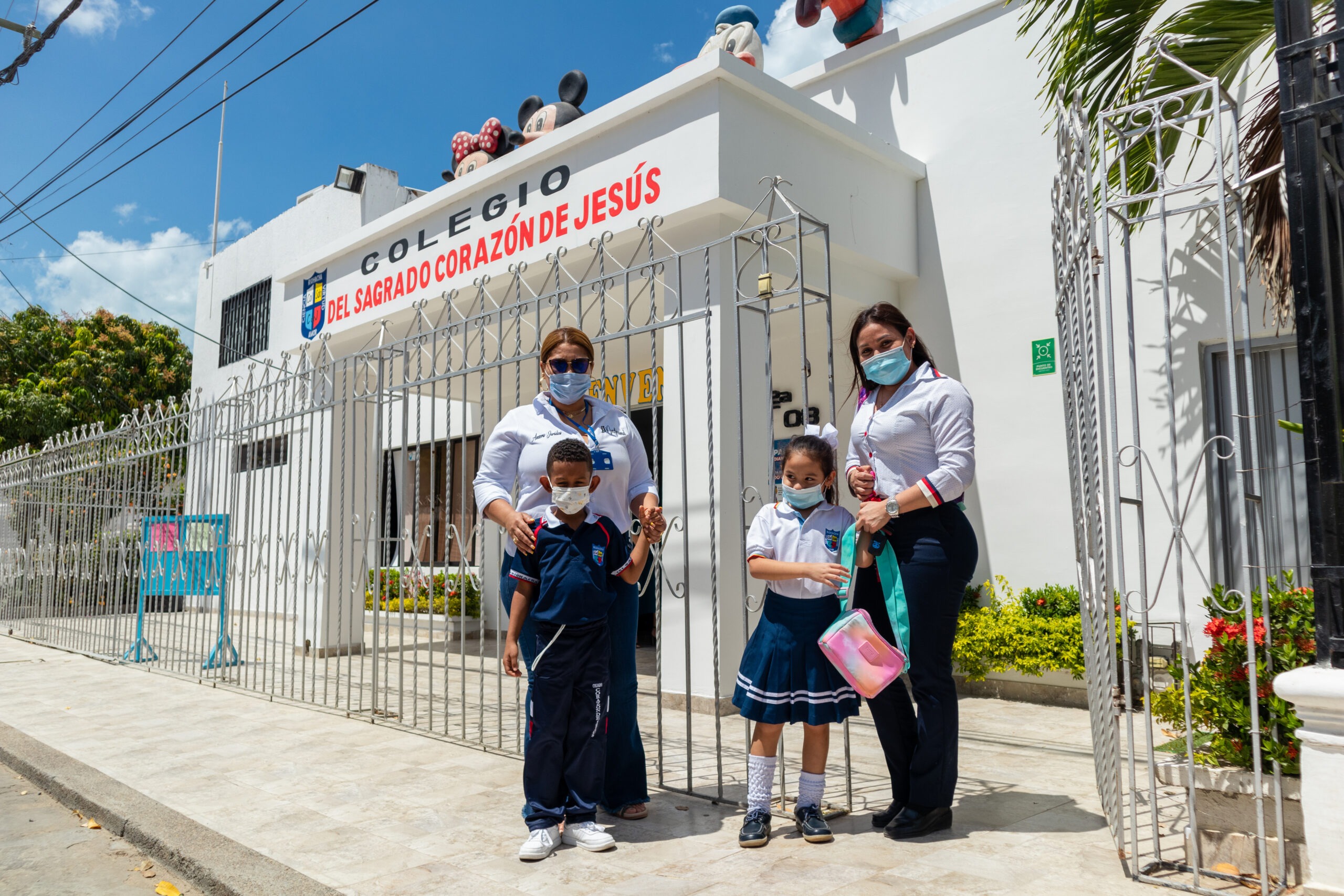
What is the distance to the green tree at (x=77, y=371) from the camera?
20281mm

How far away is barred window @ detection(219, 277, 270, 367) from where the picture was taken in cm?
1655

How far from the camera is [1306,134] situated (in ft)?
8.32

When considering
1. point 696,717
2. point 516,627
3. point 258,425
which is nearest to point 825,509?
point 516,627

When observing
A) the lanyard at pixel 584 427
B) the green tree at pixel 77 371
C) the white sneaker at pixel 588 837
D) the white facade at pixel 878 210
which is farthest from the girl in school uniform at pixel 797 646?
the green tree at pixel 77 371

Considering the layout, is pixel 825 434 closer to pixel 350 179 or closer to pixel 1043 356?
pixel 1043 356

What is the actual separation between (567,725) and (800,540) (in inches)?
44.3

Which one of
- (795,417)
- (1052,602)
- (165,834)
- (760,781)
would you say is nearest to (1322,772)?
(760,781)

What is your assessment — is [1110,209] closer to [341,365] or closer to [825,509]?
[825,509]

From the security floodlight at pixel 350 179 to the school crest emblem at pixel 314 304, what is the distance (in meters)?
5.25

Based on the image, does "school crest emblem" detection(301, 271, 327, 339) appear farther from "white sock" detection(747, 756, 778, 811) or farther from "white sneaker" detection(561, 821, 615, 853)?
"white sock" detection(747, 756, 778, 811)

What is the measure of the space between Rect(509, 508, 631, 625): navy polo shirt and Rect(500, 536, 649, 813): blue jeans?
0.18 meters

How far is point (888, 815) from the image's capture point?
3586 millimetres

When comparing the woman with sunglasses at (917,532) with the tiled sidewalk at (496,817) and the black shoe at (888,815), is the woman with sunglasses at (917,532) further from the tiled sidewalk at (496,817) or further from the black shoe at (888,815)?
the tiled sidewalk at (496,817)

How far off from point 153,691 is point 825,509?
258 inches
